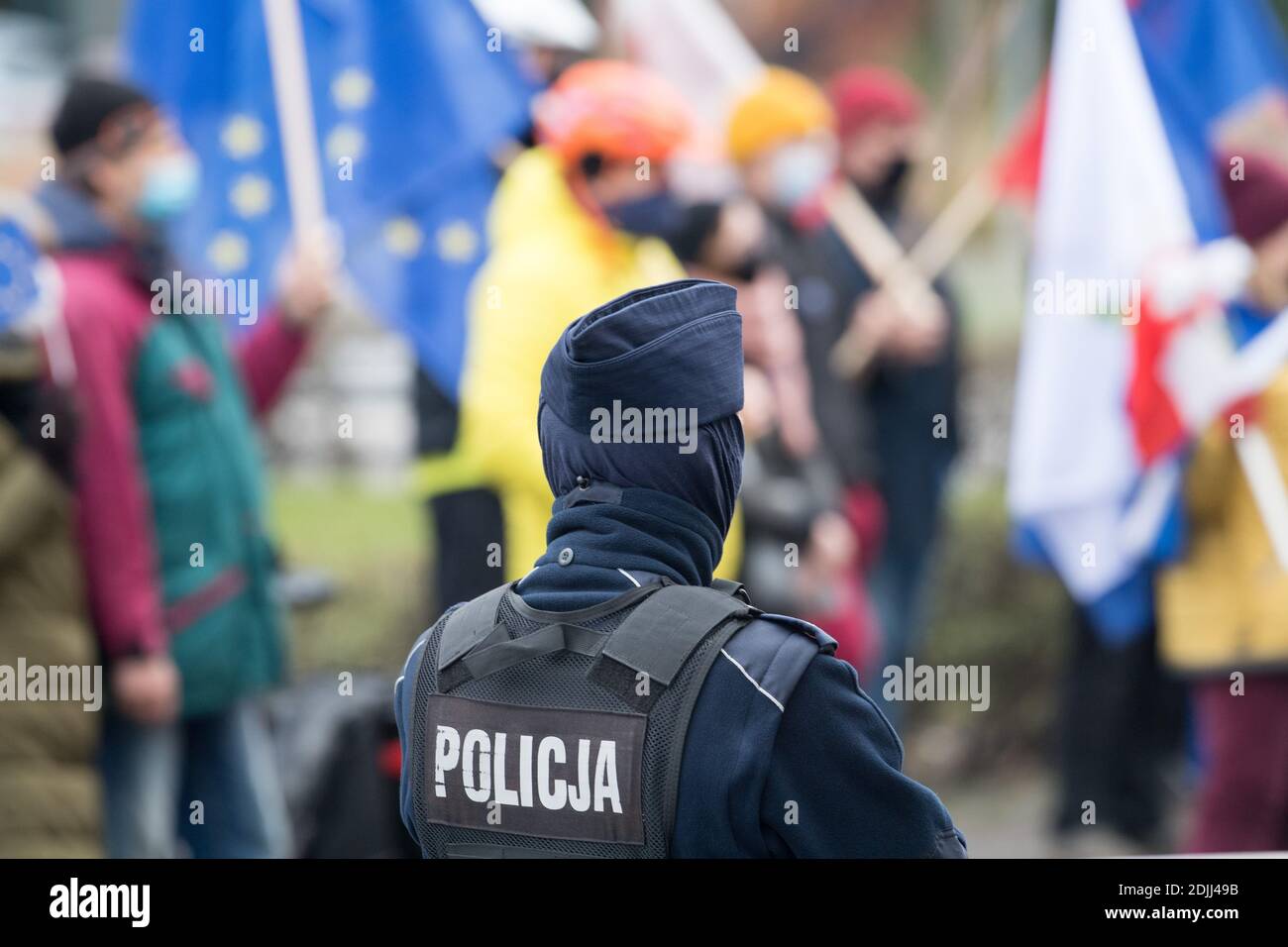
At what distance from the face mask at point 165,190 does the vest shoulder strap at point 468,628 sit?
291 centimetres

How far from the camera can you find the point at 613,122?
521 cm

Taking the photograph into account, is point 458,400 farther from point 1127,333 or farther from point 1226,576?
point 1226,576

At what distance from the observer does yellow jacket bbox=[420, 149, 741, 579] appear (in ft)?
16.0

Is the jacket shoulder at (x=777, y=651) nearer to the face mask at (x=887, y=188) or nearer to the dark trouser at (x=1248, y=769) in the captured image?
the dark trouser at (x=1248, y=769)

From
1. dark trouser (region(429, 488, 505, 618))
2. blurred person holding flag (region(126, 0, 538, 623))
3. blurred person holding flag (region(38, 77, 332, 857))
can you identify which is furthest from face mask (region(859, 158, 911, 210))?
blurred person holding flag (region(38, 77, 332, 857))

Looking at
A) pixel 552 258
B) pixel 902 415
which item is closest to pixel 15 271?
pixel 552 258

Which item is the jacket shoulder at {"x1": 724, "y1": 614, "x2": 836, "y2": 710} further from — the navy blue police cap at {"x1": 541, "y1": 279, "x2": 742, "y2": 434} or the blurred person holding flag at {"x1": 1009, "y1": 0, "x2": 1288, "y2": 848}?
the blurred person holding flag at {"x1": 1009, "y1": 0, "x2": 1288, "y2": 848}

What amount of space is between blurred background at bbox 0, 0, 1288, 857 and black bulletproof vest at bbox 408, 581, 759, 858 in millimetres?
2403

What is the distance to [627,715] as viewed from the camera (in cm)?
236

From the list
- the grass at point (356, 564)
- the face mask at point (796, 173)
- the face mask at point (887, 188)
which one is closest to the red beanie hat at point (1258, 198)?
the face mask at point (887, 188)

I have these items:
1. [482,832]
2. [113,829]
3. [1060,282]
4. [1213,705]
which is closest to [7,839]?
[113,829]
